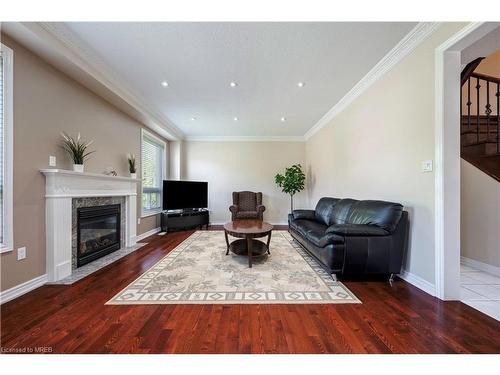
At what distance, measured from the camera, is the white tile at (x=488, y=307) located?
1.70m

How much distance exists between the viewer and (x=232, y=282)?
2.31 metres

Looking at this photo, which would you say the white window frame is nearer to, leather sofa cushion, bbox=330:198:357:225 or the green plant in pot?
leather sofa cushion, bbox=330:198:357:225

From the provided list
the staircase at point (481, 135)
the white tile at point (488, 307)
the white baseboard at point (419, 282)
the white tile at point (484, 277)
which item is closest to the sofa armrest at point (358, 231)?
the white baseboard at point (419, 282)

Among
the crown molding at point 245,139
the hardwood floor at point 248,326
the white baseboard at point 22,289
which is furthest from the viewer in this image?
the crown molding at point 245,139

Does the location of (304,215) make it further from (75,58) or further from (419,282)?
(75,58)

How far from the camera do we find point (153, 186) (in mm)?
5254

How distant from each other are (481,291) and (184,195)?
5.34 meters

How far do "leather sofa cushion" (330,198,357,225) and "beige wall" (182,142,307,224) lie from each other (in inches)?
114

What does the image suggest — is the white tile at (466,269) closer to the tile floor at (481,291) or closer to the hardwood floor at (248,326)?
the tile floor at (481,291)

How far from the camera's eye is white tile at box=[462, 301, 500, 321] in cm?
170

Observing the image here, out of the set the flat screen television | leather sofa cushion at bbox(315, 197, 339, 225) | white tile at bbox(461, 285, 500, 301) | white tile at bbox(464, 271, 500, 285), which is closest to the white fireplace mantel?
the flat screen television

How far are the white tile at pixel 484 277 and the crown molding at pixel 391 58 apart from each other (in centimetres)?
268
